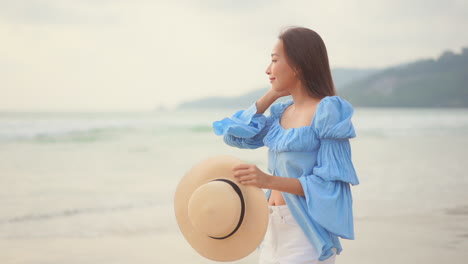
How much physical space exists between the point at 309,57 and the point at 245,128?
1.29ft

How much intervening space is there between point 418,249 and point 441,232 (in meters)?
0.66

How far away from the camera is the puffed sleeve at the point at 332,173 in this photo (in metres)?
1.99

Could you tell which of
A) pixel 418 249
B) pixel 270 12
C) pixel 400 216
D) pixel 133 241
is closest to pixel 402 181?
pixel 400 216

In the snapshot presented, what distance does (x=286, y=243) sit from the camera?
2129 millimetres

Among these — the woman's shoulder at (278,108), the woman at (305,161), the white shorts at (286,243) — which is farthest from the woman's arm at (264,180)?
the woman's shoulder at (278,108)

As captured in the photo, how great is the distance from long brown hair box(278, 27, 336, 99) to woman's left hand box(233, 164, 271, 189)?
391 millimetres

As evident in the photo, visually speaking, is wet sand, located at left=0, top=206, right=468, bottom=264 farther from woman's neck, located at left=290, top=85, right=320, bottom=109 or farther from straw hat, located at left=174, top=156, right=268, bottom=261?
woman's neck, located at left=290, top=85, right=320, bottom=109

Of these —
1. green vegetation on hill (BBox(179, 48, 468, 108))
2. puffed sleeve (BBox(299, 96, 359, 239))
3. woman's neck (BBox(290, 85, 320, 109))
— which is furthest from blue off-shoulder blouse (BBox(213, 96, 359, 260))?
green vegetation on hill (BBox(179, 48, 468, 108))

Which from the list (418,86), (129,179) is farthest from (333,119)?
(418,86)

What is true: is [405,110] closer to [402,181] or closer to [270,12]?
[270,12]

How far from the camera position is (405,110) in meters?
26.8

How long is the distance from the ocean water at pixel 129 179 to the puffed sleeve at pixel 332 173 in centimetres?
230

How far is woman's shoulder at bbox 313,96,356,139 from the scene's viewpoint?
1.98 meters

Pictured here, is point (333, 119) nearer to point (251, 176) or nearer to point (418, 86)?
point (251, 176)
